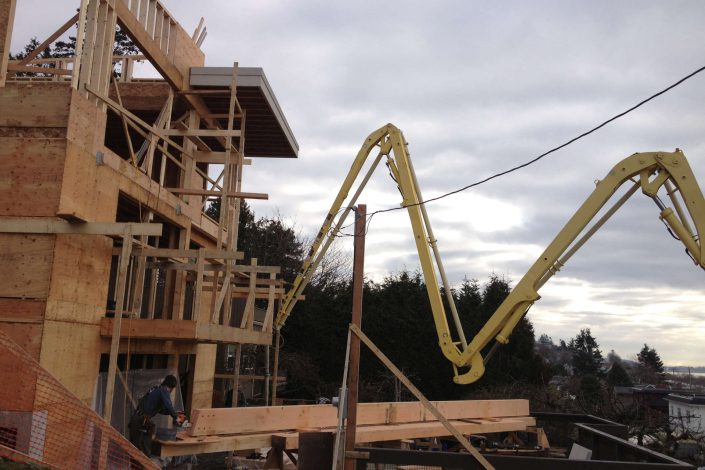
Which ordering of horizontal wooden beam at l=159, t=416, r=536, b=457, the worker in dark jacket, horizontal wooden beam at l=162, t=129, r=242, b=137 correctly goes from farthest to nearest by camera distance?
horizontal wooden beam at l=162, t=129, r=242, b=137, the worker in dark jacket, horizontal wooden beam at l=159, t=416, r=536, b=457

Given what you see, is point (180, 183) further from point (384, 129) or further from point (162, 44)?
point (384, 129)

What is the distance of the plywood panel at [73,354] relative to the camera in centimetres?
934

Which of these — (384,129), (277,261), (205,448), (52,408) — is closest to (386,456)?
(205,448)

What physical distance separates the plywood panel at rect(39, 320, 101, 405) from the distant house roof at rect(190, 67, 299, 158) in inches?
282

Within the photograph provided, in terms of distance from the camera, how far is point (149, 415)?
9555 millimetres

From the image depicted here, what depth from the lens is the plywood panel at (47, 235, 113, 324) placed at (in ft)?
31.1

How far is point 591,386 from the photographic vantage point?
3036 cm

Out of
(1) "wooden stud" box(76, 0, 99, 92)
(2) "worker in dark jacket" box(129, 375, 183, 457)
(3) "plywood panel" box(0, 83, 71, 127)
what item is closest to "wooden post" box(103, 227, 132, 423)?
(2) "worker in dark jacket" box(129, 375, 183, 457)

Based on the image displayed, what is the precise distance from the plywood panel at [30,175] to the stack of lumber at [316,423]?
12.9 ft

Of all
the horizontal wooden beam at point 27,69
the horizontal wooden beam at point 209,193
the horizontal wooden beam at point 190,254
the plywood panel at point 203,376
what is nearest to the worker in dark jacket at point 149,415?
the horizontal wooden beam at point 190,254

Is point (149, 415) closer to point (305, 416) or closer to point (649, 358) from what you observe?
point (305, 416)

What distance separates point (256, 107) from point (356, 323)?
10.5 metres

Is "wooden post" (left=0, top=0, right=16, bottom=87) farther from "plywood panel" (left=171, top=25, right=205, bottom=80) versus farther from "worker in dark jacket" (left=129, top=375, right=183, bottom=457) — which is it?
"worker in dark jacket" (left=129, top=375, right=183, bottom=457)

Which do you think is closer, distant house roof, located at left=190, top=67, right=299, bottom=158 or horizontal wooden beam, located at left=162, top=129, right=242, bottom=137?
horizontal wooden beam, located at left=162, top=129, right=242, bottom=137
